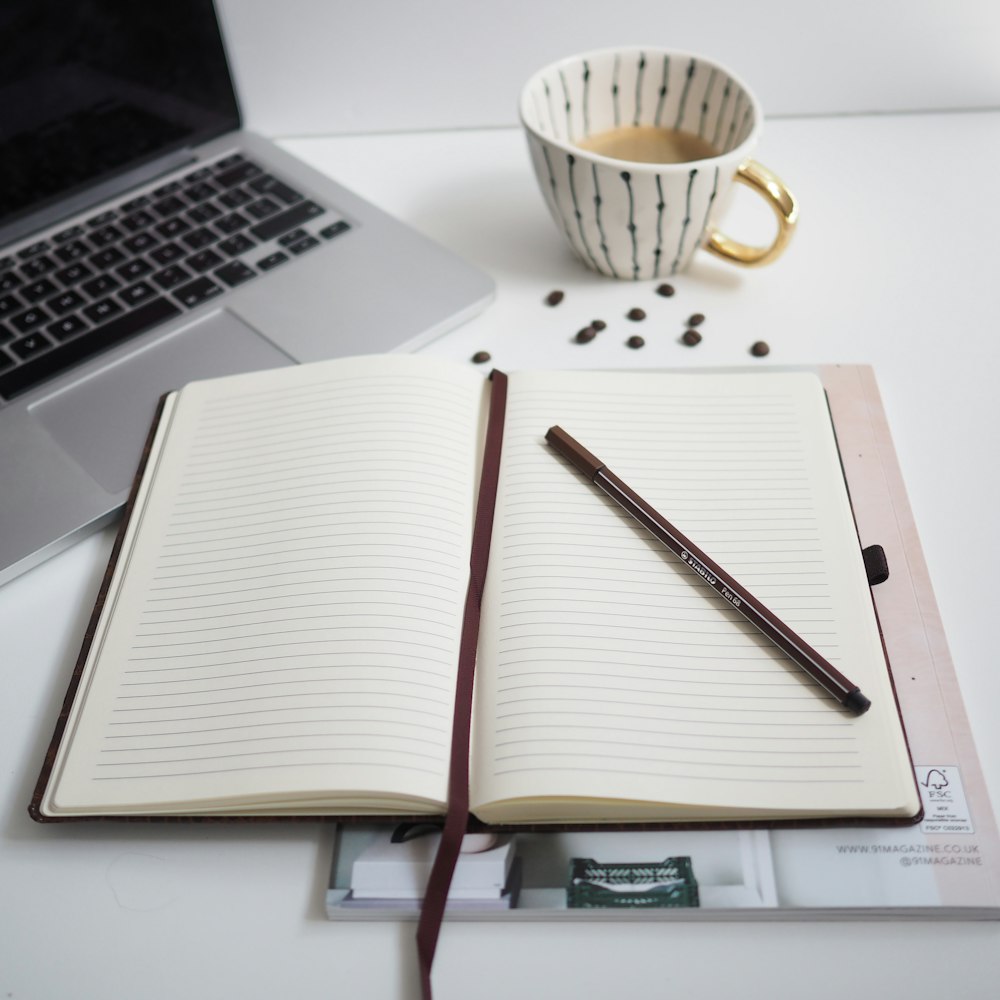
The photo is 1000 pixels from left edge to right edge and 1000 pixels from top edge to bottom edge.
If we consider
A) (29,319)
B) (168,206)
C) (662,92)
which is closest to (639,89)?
(662,92)

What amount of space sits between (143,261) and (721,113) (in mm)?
458

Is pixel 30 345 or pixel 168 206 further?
pixel 168 206

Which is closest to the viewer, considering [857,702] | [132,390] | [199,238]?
[857,702]

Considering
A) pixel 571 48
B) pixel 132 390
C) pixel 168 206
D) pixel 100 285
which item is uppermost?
pixel 571 48

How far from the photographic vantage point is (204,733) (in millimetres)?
451

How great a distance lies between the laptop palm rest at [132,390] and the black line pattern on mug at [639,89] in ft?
1.13

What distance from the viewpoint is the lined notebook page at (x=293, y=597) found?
44 cm

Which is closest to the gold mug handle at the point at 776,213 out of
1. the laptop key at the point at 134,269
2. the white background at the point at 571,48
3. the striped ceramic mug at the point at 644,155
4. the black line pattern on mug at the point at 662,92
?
the striped ceramic mug at the point at 644,155

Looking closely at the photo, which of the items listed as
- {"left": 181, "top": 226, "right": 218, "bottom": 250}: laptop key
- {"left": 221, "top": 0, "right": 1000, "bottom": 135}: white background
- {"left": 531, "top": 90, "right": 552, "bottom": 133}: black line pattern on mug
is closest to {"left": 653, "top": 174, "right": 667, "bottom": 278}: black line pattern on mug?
{"left": 531, "top": 90, "right": 552, "bottom": 133}: black line pattern on mug

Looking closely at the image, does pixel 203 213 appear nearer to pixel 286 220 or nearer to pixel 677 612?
pixel 286 220

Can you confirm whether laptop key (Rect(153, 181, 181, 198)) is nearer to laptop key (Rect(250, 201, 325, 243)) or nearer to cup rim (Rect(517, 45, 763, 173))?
laptop key (Rect(250, 201, 325, 243))

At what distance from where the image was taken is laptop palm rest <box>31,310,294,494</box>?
60 centimetres

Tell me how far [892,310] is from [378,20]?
516 mm

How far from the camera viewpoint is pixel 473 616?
1.59 feet
